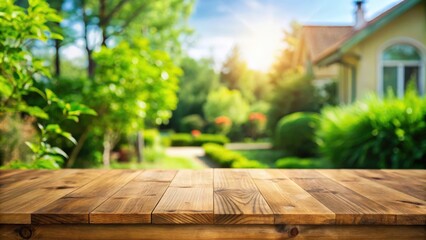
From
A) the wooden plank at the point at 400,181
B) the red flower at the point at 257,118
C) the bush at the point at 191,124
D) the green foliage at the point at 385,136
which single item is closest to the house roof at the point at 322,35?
the red flower at the point at 257,118

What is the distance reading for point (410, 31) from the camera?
9.98m

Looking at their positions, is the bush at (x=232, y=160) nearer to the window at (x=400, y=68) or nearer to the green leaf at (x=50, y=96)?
the window at (x=400, y=68)

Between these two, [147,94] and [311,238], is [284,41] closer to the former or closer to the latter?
[147,94]

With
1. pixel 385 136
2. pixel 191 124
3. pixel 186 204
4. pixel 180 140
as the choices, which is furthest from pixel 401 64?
pixel 191 124

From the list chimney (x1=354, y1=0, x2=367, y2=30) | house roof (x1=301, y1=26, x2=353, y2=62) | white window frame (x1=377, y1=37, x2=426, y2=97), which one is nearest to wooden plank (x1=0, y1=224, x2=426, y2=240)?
white window frame (x1=377, y1=37, x2=426, y2=97)

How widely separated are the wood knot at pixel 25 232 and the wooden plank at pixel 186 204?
0.41 m

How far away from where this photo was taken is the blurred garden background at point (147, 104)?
2.74 m

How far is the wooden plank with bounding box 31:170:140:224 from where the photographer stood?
1302mm

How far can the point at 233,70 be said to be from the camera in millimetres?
31594

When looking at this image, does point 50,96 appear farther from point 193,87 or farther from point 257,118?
point 193,87

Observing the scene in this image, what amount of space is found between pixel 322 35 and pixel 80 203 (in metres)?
15.7

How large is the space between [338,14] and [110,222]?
1593 centimetres

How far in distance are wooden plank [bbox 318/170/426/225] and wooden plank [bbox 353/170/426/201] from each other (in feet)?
0.16

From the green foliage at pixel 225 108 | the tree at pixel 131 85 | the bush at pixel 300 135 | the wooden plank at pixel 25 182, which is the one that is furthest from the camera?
the green foliage at pixel 225 108
